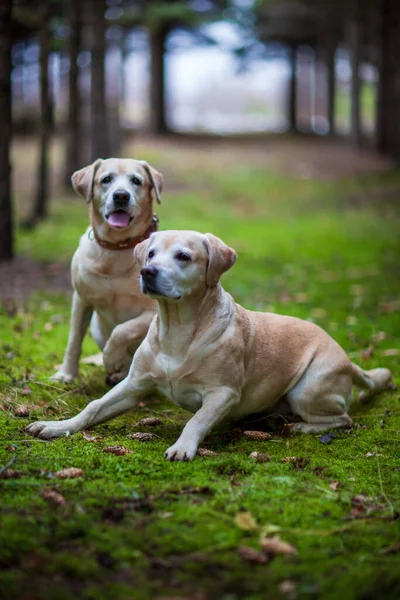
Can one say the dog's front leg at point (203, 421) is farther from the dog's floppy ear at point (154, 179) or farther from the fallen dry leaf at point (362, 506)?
the dog's floppy ear at point (154, 179)

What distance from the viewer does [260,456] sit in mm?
4688

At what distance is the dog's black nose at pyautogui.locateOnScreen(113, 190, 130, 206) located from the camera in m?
5.63

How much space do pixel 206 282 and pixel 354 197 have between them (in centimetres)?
1650

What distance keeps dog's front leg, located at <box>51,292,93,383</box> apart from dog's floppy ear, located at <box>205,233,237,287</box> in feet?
5.12

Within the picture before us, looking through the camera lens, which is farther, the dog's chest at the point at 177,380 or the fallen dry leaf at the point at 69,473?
the dog's chest at the point at 177,380

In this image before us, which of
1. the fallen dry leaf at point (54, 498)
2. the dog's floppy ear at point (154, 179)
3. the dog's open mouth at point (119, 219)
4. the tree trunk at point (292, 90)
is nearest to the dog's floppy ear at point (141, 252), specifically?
the dog's open mouth at point (119, 219)

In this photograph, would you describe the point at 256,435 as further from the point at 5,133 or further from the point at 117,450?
the point at 5,133

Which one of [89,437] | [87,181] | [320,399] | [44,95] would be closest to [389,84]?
[44,95]

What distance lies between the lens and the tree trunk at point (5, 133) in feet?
31.4

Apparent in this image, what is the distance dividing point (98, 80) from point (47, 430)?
14680mm

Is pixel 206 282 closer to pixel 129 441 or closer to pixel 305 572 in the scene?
pixel 129 441

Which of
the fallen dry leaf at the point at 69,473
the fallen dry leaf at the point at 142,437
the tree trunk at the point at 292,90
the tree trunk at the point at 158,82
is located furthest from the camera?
the tree trunk at the point at 292,90

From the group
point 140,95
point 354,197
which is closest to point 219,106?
point 140,95

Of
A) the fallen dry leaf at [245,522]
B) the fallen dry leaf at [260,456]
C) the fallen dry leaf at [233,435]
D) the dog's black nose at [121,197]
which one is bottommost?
the fallen dry leaf at [233,435]
